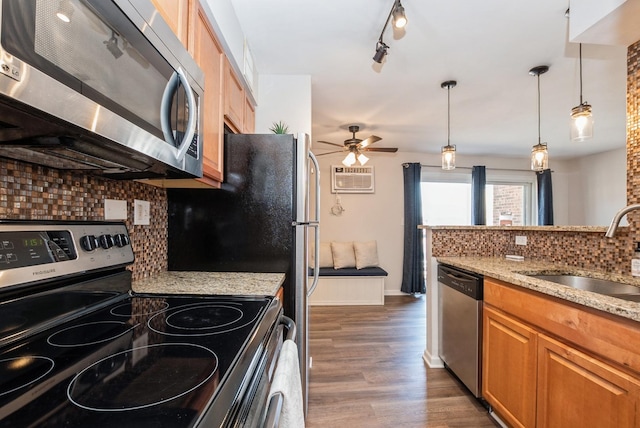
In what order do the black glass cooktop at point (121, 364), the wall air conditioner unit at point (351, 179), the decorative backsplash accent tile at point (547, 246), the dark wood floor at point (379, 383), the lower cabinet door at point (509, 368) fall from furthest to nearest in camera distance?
the wall air conditioner unit at point (351, 179)
the dark wood floor at point (379, 383)
the decorative backsplash accent tile at point (547, 246)
the lower cabinet door at point (509, 368)
the black glass cooktop at point (121, 364)

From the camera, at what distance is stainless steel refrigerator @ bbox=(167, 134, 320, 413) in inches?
65.7

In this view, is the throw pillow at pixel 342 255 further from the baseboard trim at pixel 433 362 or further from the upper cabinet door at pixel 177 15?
the upper cabinet door at pixel 177 15

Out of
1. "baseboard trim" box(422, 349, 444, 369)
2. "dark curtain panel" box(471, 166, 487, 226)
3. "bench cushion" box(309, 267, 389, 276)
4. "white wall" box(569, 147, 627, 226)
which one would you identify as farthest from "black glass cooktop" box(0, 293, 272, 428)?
"white wall" box(569, 147, 627, 226)

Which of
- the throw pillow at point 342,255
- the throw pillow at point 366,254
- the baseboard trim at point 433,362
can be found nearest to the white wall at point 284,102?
the baseboard trim at point 433,362

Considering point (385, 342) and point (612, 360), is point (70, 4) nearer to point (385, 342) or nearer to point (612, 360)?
point (612, 360)

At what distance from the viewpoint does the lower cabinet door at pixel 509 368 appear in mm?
1486

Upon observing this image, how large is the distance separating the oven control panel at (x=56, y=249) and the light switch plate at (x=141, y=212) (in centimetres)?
19

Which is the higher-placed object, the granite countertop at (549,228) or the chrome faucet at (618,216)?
the chrome faucet at (618,216)

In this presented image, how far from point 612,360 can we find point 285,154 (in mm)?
1636

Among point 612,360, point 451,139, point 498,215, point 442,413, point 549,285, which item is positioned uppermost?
point 451,139

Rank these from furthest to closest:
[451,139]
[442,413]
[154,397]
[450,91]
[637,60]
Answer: [451,139]
[450,91]
[442,413]
[637,60]
[154,397]

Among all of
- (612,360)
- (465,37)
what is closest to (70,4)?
(612,360)

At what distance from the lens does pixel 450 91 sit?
9.61 feet

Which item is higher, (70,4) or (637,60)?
(637,60)
